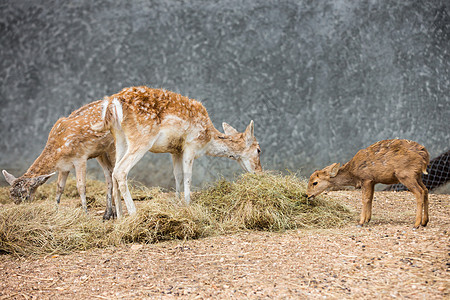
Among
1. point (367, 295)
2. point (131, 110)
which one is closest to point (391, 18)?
point (131, 110)

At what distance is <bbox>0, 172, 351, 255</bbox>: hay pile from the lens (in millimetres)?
4695

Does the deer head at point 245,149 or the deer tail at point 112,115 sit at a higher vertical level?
the deer tail at point 112,115

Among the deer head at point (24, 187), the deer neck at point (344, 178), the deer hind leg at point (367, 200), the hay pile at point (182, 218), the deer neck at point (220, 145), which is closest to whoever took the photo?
the hay pile at point (182, 218)

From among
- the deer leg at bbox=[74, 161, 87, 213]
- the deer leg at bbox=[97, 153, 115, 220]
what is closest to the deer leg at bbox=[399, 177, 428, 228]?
the deer leg at bbox=[97, 153, 115, 220]

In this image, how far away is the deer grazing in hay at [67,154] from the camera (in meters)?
6.09

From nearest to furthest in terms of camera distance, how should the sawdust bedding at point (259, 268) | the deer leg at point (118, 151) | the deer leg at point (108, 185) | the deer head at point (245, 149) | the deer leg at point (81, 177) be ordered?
the sawdust bedding at point (259, 268) < the deer leg at point (118, 151) < the deer leg at point (81, 177) < the deer leg at point (108, 185) < the deer head at point (245, 149)

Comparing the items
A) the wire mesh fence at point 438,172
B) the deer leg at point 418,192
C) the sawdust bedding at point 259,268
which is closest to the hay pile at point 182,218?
the sawdust bedding at point 259,268

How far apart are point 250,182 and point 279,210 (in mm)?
766

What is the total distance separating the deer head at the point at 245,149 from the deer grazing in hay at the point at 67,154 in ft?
6.02

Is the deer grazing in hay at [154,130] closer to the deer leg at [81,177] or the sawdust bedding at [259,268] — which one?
the deer leg at [81,177]

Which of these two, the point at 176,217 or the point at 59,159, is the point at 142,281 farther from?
the point at 59,159

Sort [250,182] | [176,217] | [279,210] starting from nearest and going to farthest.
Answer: [176,217]
[279,210]
[250,182]

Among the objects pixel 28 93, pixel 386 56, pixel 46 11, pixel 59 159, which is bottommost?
pixel 59 159

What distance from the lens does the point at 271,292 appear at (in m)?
3.15
